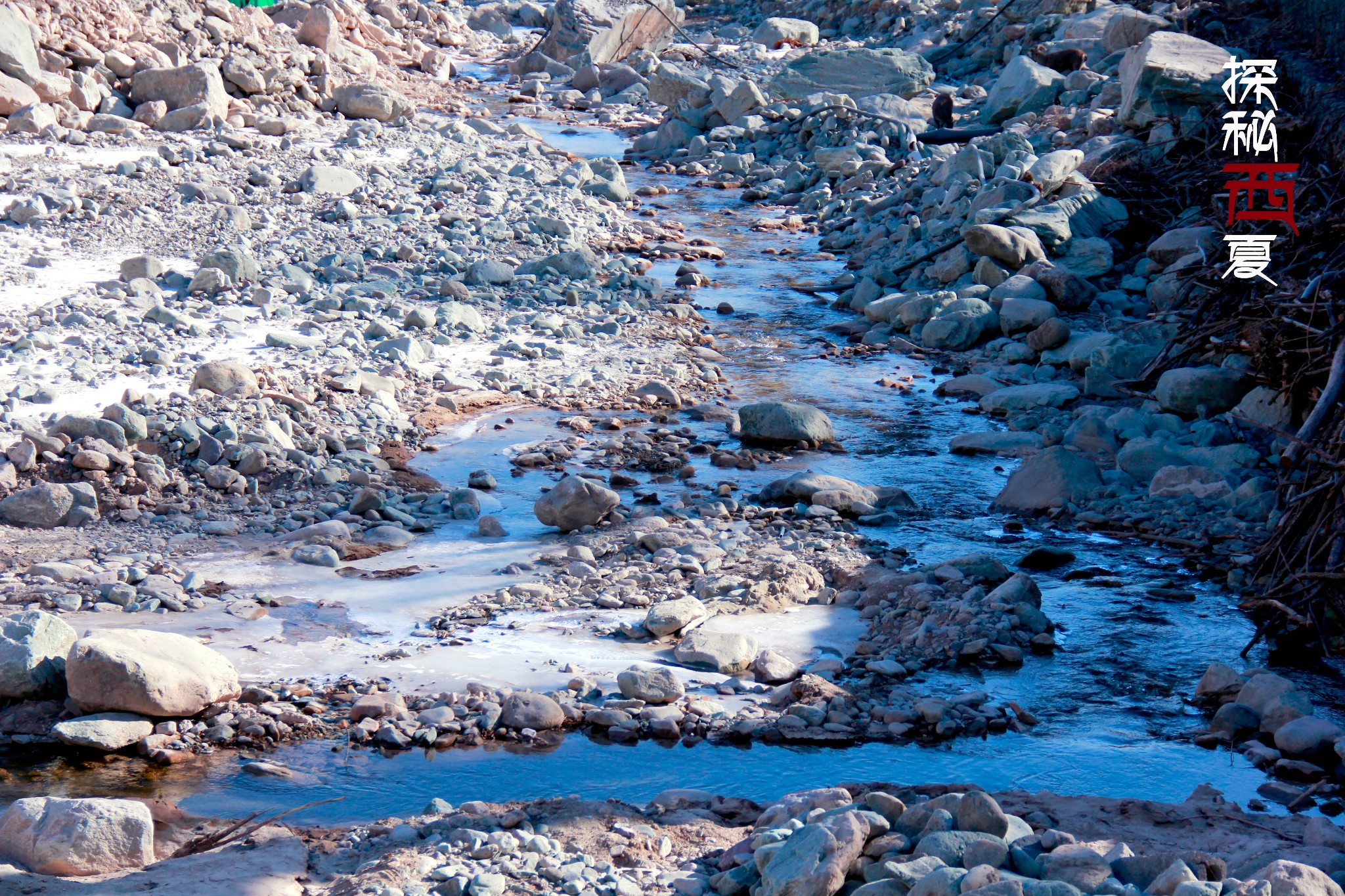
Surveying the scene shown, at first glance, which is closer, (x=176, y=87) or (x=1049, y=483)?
(x=1049, y=483)

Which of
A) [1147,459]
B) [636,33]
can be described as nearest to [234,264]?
[1147,459]

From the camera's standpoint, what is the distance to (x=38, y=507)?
17.6ft

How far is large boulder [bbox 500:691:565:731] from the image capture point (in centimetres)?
419

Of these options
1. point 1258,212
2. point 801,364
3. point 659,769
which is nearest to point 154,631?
point 659,769

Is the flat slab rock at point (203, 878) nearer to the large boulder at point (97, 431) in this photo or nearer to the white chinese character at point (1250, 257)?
the large boulder at point (97, 431)

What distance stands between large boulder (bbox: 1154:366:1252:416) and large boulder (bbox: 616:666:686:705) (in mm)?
4139

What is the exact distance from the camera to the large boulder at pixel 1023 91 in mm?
13391

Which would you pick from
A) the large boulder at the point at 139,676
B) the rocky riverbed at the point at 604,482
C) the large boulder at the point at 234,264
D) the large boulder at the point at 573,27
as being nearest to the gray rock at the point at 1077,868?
the rocky riverbed at the point at 604,482

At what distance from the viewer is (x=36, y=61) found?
1150 centimetres

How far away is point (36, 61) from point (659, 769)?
34.9ft

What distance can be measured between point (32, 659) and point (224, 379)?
8.46 feet

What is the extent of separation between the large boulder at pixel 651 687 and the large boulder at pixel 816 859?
1.35 meters

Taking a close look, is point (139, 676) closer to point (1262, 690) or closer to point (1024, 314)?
point (1262, 690)

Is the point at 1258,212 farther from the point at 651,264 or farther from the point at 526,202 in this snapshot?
the point at 526,202
